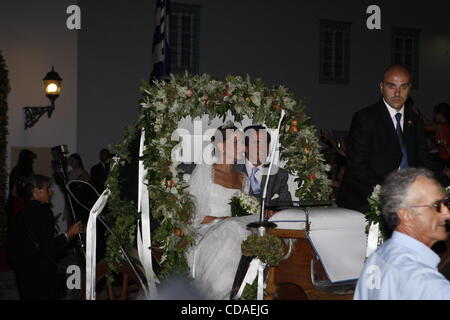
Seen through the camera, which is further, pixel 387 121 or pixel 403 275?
pixel 387 121

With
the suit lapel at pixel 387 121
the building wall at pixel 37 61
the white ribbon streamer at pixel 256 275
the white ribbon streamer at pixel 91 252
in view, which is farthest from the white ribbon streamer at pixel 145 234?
the building wall at pixel 37 61

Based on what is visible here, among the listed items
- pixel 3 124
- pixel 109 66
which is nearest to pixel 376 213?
pixel 3 124

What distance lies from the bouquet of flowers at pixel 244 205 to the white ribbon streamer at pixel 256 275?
4.17 feet

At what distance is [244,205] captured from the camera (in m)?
7.01

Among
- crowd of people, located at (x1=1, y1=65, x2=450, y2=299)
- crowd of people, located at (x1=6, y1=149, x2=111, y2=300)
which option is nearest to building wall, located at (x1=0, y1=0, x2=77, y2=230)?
crowd of people, located at (x1=6, y1=149, x2=111, y2=300)

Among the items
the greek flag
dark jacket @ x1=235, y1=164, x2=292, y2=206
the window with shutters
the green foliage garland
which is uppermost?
the window with shutters

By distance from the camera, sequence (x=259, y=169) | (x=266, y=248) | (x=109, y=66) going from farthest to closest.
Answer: (x=109, y=66)
(x=259, y=169)
(x=266, y=248)

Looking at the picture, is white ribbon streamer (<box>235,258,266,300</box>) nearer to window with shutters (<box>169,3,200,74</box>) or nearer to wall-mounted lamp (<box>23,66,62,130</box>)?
wall-mounted lamp (<box>23,66,62,130</box>)

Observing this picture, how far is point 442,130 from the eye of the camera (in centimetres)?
898

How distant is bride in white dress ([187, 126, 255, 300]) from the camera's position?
20.7 feet

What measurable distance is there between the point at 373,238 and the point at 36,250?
11.9ft

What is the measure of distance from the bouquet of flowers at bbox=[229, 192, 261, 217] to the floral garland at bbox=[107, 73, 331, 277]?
49 cm

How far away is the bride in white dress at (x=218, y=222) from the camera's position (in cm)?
630

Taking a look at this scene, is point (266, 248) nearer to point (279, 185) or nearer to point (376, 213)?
point (376, 213)
